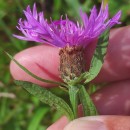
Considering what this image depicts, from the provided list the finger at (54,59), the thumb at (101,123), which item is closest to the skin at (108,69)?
the finger at (54,59)

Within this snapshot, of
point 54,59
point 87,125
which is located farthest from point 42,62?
point 87,125

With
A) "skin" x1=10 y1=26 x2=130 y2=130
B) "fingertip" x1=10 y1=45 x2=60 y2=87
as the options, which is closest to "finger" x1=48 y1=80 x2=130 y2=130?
"skin" x1=10 y1=26 x2=130 y2=130

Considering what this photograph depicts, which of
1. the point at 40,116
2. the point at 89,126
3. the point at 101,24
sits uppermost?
the point at 101,24

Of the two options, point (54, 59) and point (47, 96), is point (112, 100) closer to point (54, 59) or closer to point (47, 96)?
point (54, 59)

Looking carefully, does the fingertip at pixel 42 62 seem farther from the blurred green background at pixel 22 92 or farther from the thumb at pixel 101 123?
the thumb at pixel 101 123

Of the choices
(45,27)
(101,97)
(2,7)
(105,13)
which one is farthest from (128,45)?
(2,7)

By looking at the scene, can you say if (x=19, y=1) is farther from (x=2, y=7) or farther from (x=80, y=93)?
(x=80, y=93)
